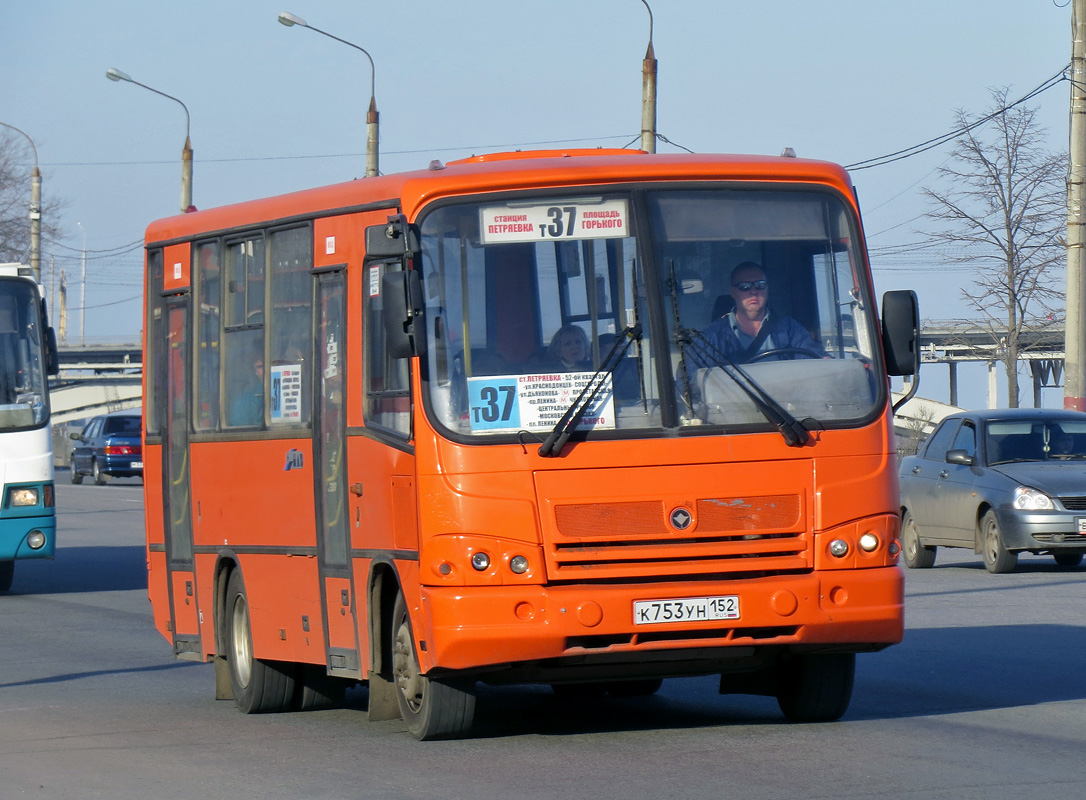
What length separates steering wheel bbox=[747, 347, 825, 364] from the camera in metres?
8.70

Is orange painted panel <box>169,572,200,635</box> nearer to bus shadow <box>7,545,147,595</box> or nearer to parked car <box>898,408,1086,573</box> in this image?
bus shadow <box>7,545,147,595</box>

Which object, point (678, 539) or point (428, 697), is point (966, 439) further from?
point (428, 697)

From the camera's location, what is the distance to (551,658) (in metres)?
8.23

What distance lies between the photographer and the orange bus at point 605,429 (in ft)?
27.0

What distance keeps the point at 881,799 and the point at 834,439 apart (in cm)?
203

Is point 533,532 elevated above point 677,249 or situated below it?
below

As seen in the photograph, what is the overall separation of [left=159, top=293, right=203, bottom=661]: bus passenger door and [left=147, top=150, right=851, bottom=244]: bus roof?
2.21m

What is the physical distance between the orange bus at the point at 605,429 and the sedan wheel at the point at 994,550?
975cm

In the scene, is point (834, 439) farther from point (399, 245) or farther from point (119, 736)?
point (119, 736)

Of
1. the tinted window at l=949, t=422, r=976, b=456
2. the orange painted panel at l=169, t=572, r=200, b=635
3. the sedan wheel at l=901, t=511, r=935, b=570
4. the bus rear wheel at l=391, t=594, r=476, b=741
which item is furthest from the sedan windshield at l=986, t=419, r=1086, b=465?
the bus rear wheel at l=391, t=594, r=476, b=741

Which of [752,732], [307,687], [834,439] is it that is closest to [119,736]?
[307,687]

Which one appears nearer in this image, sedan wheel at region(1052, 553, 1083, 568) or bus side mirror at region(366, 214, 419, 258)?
bus side mirror at region(366, 214, 419, 258)

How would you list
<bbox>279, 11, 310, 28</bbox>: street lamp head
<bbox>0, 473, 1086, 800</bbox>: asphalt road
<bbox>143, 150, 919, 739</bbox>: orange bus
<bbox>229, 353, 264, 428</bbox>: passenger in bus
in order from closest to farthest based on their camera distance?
<bbox>0, 473, 1086, 800</bbox>: asphalt road → <bbox>143, 150, 919, 739</bbox>: orange bus → <bbox>229, 353, 264, 428</bbox>: passenger in bus → <bbox>279, 11, 310, 28</bbox>: street lamp head

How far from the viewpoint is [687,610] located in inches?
324
